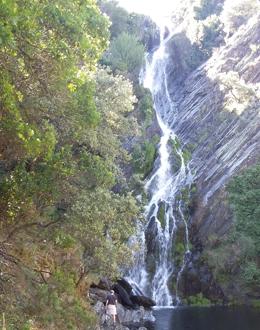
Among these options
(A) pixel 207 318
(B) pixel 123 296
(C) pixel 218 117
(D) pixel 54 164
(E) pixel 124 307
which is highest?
(C) pixel 218 117

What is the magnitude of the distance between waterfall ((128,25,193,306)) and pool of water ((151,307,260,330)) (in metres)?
3.63

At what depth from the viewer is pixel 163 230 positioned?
1694 inches

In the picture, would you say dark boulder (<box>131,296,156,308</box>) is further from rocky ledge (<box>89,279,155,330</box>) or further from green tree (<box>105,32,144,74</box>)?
green tree (<box>105,32,144,74</box>)

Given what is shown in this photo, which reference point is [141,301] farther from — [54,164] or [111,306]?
[54,164]

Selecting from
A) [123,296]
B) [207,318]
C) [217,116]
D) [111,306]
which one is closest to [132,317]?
[123,296]

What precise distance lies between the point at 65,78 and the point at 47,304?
661 cm

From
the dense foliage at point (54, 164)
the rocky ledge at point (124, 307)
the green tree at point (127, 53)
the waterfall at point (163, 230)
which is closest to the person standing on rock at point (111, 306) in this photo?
the rocky ledge at point (124, 307)

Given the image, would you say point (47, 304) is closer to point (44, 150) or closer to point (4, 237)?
point (4, 237)

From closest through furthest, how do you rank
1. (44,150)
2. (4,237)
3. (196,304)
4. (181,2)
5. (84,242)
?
(44,150), (4,237), (84,242), (196,304), (181,2)

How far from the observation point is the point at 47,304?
44.7 feet

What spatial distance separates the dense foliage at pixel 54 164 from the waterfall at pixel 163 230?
18.1m

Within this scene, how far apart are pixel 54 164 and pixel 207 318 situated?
19.9 metres

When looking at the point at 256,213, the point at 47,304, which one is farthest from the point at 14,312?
the point at 256,213

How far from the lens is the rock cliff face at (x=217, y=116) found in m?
44.5
